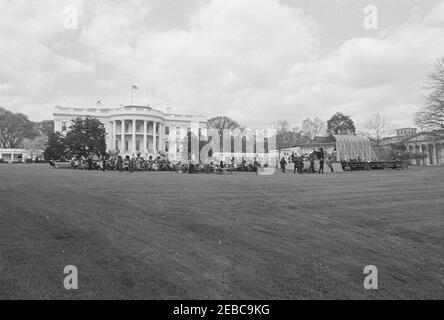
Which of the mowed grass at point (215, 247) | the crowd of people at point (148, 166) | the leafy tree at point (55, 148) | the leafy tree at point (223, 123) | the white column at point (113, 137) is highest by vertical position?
the leafy tree at point (223, 123)

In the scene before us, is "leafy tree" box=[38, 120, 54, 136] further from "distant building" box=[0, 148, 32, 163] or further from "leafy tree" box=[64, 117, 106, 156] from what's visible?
"leafy tree" box=[64, 117, 106, 156]

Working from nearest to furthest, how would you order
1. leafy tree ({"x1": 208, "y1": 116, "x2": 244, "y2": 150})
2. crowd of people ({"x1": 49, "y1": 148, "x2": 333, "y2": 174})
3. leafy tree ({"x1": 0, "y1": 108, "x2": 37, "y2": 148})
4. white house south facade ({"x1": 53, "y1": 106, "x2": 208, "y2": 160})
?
1. crowd of people ({"x1": 49, "y1": 148, "x2": 333, "y2": 174})
2. white house south facade ({"x1": 53, "y1": 106, "x2": 208, "y2": 160})
3. leafy tree ({"x1": 208, "y1": 116, "x2": 244, "y2": 150})
4. leafy tree ({"x1": 0, "y1": 108, "x2": 37, "y2": 148})

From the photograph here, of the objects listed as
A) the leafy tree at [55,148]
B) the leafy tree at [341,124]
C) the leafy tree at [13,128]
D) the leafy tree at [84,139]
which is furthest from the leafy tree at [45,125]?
the leafy tree at [341,124]

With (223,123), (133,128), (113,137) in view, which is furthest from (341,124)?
(113,137)

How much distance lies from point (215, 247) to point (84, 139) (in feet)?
129

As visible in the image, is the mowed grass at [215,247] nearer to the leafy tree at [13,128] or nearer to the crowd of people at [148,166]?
the crowd of people at [148,166]

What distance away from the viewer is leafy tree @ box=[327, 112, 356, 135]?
95688 millimetres

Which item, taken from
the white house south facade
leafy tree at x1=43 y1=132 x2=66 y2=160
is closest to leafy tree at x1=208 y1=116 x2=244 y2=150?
the white house south facade

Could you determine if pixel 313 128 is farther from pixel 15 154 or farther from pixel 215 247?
pixel 215 247

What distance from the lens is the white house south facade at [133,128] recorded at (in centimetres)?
8725

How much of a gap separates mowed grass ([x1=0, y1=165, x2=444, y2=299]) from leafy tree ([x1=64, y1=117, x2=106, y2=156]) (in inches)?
1284

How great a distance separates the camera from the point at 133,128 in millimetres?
86875

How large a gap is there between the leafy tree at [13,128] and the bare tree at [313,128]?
84800mm

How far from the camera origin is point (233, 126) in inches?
3760
